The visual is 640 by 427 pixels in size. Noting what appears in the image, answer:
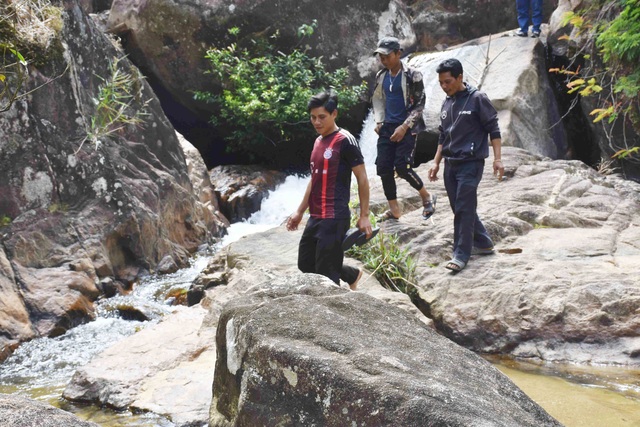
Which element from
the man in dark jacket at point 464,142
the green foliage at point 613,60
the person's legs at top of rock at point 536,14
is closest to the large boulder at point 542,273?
the man in dark jacket at point 464,142

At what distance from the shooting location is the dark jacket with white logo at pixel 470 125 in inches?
221

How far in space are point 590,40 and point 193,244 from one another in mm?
6413

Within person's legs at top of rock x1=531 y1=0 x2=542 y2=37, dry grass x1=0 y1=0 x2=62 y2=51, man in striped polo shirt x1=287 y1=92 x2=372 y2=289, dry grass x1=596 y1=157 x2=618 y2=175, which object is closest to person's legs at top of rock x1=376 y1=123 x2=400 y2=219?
man in striped polo shirt x1=287 y1=92 x2=372 y2=289

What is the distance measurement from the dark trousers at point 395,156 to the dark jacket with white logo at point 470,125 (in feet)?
2.85

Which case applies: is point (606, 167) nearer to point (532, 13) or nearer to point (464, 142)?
point (532, 13)

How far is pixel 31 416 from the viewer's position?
2.44 metres

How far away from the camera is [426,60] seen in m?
12.8

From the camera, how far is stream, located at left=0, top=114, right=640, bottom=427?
12.8 feet

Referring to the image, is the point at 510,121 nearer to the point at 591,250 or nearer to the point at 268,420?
the point at 591,250

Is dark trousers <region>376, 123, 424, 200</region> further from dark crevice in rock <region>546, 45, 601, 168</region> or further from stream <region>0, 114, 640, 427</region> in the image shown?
dark crevice in rock <region>546, 45, 601, 168</region>

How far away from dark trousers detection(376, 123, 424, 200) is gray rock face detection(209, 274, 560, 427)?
11.2ft

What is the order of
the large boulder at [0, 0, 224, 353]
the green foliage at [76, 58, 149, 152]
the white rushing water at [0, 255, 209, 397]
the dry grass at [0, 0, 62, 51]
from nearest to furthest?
the white rushing water at [0, 255, 209, 397]
the large boulder at [0, 0, 224, 353]
the dry grass at [0, 0, 62, 51]
the green foliage at [76, 58, 149, 152]

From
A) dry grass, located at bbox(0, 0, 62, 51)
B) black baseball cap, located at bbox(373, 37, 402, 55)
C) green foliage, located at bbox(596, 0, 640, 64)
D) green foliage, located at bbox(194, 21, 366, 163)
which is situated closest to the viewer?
black baseball cap, located at bbox(373, 37, 402, 55)

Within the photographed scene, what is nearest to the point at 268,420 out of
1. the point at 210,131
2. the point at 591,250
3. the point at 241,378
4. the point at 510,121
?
the point at 241,378
